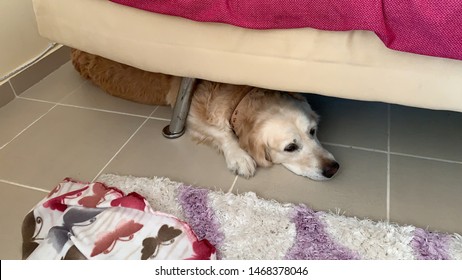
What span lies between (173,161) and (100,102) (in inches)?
25.1

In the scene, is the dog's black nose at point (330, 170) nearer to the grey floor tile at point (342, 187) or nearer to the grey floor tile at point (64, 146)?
the grey floor tile at point (342, 187)

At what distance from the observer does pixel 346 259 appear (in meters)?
1.05

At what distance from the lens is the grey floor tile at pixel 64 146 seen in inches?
58.2

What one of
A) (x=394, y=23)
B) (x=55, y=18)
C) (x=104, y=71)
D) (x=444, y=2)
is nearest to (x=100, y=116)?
(x=104, y=71)

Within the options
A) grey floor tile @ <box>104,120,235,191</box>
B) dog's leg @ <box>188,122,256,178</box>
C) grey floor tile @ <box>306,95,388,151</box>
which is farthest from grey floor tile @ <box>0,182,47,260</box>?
grey floor tile @ <box>306,95,388,151</box>

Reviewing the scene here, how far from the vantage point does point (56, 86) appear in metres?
2.07

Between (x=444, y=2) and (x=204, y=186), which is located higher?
(x=444, y=2)

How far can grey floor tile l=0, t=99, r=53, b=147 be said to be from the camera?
174cm

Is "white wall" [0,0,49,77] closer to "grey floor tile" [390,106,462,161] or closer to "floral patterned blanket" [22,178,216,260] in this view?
"floral patterned blanket" [22,178,216,260]

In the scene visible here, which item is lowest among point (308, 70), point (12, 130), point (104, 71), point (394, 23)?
point (12, 130)

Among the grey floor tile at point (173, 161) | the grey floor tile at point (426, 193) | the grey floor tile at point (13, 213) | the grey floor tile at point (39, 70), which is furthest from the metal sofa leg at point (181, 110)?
the grey floor tile at point (39, 70)

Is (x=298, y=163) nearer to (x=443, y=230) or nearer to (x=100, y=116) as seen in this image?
(x=443, y=230)

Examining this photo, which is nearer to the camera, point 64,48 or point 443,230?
point 443,230

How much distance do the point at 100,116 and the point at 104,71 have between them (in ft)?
0.76
